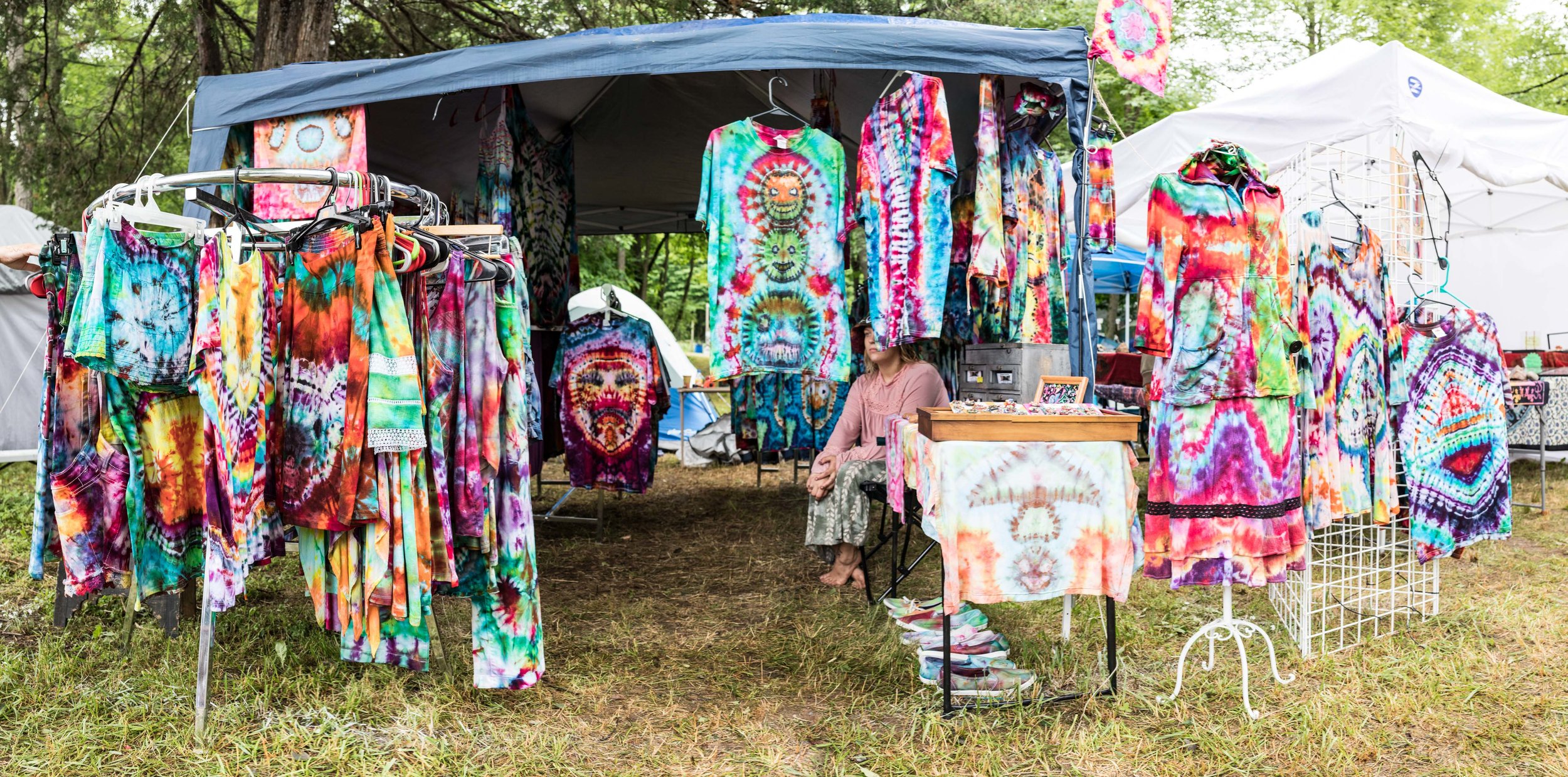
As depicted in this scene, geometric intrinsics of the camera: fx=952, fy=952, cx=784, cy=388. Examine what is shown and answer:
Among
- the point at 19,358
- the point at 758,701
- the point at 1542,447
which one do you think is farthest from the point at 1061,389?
the point at 19,358

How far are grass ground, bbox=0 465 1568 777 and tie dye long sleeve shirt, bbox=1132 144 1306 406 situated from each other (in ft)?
3.44

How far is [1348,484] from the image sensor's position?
3430 millimetres

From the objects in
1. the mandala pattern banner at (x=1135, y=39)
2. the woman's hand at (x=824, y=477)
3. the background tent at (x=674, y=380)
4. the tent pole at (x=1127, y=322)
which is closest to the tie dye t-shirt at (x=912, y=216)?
the mandala pattern banner at (x=1135, y=39)

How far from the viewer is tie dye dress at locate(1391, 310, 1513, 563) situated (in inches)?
145

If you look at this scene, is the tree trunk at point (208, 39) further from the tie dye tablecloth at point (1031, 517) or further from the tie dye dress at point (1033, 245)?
the tie dye tablecloth at point (1031, 517)

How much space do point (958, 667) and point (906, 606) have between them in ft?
2.57

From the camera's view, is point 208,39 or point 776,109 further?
point 208,39

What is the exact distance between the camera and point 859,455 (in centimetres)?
461

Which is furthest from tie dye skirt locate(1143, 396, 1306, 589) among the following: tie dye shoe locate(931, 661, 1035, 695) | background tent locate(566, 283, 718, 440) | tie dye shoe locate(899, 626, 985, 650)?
background tent locate(566, 283, 718, 440)

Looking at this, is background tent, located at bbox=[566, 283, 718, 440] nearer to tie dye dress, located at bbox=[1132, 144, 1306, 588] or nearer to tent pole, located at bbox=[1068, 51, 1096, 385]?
tent pole, located at bbox=[1068, 51, 1096, 385]

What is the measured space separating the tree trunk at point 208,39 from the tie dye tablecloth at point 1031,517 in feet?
20.4

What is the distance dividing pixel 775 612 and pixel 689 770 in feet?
5.24

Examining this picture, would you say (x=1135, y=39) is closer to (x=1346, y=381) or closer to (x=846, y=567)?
(x=1346, y=381)

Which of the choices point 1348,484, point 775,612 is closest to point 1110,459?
point 1348,484
